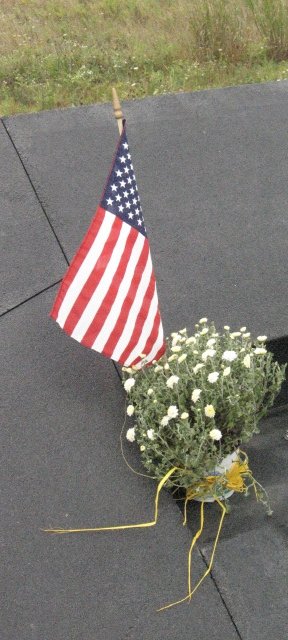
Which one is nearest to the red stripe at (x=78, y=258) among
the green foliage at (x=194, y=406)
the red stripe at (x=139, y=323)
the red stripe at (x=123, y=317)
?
the red stripe at (x=123, y=317)

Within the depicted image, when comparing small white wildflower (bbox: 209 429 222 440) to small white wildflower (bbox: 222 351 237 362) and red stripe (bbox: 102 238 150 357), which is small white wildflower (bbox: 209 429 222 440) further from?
red stripe (bbox: 102 238 150 357)

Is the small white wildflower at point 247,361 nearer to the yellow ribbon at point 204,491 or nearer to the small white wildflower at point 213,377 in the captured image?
the small white wildflower at point 213,377

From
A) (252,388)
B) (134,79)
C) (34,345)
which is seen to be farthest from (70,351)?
(134,79)

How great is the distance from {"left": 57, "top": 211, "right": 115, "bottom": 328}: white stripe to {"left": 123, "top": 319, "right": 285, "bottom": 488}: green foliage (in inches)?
16.8

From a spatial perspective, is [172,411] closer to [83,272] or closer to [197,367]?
[197,367]

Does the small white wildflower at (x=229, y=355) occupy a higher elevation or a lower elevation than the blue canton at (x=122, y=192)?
lower

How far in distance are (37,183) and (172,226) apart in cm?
89

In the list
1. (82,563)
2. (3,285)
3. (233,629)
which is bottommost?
(233,629)

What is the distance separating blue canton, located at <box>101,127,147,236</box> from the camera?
3525 mm

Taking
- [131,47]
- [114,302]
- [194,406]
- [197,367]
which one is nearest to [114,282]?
[114,302]

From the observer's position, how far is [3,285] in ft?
15.0

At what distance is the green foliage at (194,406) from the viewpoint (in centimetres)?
348

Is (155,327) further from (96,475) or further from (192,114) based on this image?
(192,114)

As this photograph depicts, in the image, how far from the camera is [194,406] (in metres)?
3.59
